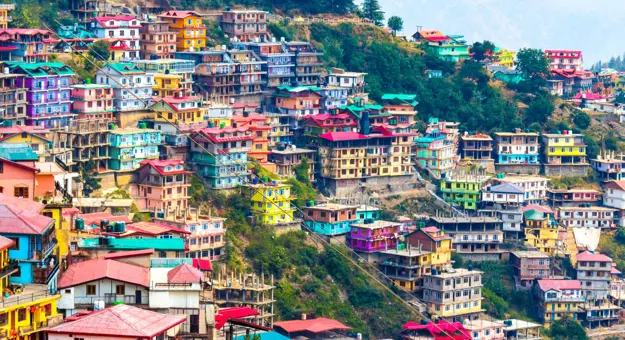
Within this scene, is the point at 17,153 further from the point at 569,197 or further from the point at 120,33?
the point at 569,197

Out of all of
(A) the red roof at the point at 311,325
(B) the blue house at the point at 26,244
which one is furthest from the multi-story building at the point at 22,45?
(B) the blue house at the point at 26,244

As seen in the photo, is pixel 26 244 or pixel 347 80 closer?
pixel 26 244

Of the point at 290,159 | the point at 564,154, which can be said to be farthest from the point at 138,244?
the point at 564,154

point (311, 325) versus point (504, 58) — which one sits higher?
point (504, 58)

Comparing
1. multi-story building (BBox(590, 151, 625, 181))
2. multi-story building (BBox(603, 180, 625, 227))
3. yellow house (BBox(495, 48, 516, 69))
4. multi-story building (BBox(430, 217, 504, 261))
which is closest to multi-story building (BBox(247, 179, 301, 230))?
multi-story building (BBox(430, 217, 504, 261))

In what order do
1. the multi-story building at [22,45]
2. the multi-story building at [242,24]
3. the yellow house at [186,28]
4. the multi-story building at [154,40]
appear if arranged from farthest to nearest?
the multi-story building at [242,24], the yellow house at [186,28], the multi-story building at [154,40], the multi-story building at [22,45]

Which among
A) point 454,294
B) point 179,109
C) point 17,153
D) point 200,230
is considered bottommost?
point 454,294

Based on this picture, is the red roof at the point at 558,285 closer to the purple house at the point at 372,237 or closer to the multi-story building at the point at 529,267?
the multi-story building at the point at 529,267
